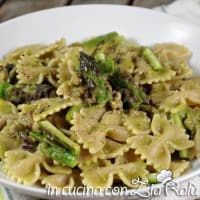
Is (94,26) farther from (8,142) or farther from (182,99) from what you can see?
(8,142)

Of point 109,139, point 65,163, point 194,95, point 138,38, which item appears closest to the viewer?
point 65,163

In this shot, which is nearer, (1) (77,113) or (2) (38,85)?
(1) (77,113)

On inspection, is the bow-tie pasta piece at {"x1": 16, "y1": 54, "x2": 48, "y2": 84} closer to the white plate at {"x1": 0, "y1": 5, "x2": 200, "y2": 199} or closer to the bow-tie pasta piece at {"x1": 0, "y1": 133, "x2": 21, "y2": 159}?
the white plate at {"x1": 0, "y1": 5, "x2": 200, "y2": 199}

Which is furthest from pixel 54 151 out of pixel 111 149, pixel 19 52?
pixel 19 52

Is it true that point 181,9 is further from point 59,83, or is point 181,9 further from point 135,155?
point 135,155

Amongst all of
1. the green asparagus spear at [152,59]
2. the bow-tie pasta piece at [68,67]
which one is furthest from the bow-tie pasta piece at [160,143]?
the bow-tie pasta piece at [68,67]

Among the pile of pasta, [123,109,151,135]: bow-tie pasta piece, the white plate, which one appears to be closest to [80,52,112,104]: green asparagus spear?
the pile of pasta

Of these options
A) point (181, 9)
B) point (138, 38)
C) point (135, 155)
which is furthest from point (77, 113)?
point (181, 9)
